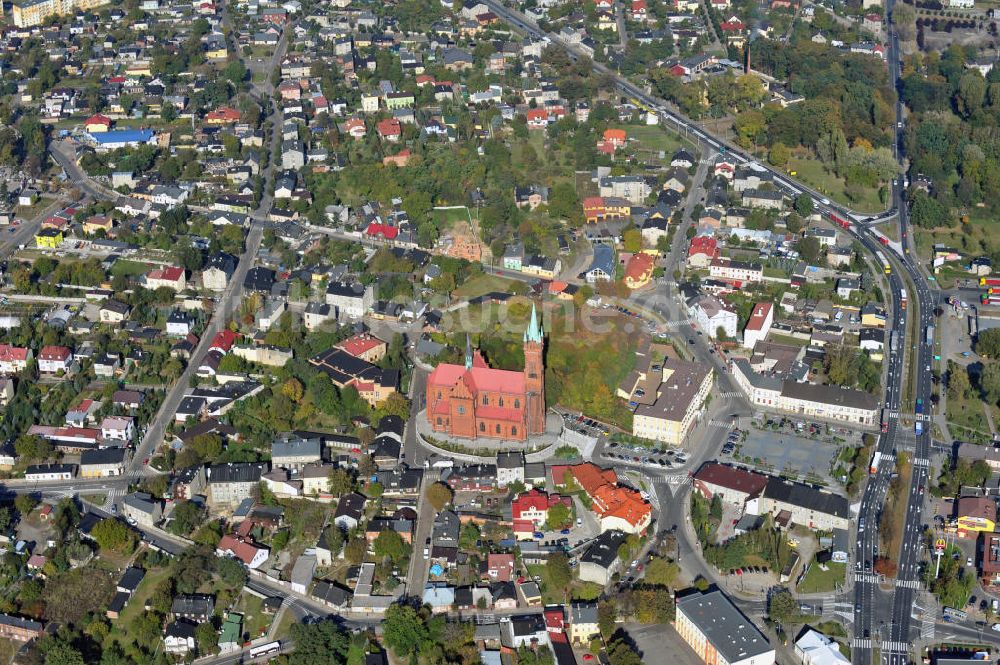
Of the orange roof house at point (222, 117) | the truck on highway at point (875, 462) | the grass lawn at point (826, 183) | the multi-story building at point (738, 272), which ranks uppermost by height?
the truck on highway at point (875, 462)

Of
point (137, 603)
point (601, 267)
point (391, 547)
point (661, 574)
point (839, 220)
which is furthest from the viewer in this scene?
point (839, 220)

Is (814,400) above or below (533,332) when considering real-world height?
below

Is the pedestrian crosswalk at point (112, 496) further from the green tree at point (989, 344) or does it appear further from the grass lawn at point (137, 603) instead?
the green tree at point (989, 344)

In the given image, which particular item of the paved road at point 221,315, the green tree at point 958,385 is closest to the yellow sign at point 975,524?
the green tree at point 958,385

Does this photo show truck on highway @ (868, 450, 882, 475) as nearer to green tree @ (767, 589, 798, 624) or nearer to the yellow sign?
the yellow sign

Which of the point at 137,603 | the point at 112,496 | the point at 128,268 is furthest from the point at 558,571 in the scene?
the point at 128,268

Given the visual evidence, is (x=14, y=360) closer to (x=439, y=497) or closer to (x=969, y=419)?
(x=439, y=497)

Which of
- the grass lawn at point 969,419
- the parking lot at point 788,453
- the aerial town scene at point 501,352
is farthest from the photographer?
the grass lawn at point 969,419

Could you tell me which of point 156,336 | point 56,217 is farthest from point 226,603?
point 56,217
